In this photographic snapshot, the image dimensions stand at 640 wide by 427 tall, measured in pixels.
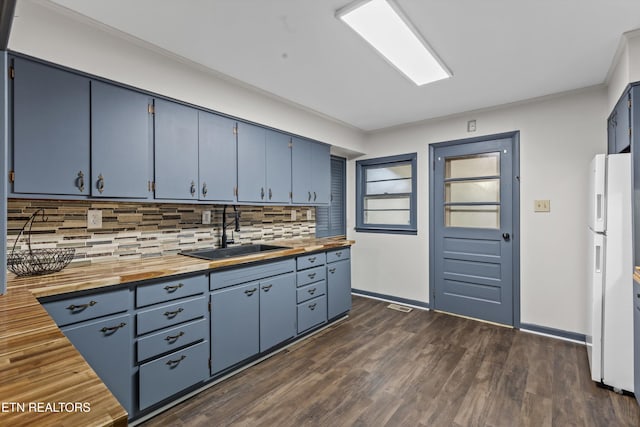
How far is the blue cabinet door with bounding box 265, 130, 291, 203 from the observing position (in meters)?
3.11

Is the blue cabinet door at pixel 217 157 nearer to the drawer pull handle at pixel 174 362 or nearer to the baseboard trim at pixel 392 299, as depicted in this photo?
the drawer pull handle at pixel 174 362

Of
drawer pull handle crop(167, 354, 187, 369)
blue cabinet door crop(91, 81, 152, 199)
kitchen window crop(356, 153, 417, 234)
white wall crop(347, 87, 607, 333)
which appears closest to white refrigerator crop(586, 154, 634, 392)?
white wall crop(347, 87, 607, 333)

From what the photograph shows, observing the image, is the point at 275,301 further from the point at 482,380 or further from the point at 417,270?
the point at 417,270

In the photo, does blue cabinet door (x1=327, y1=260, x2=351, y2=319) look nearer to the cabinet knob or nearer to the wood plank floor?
the wood plank floor

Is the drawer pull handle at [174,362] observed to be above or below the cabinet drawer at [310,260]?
below

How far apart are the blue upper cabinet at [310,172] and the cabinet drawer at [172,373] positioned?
179cm

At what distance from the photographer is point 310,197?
363 cm

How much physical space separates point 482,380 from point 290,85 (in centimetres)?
295

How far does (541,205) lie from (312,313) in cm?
A: 262

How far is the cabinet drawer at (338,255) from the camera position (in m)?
3.41

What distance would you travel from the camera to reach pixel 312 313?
124 inches

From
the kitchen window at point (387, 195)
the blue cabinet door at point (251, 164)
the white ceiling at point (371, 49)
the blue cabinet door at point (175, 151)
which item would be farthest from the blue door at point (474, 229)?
the blue cabinet door at point (175, 151)

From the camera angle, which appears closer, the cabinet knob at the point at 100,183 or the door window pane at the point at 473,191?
the cabinet knob at the point at 100,183

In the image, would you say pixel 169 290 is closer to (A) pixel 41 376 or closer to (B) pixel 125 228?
(B) pixel 125 228
